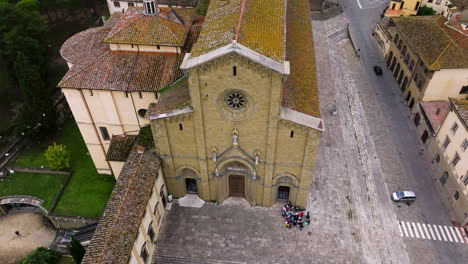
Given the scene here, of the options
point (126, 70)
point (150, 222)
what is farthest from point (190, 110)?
point (150, 222)

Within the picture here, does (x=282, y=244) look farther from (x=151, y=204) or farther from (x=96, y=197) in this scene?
(x=96, y=197)

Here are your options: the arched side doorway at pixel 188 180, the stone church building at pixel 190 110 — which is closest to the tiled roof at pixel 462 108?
the stone church building at pixel 190 110

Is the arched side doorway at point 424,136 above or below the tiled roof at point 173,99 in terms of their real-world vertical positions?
below

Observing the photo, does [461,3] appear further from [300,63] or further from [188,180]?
[188,180]

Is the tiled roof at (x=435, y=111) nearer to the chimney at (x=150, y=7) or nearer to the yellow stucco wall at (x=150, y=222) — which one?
the yellow stucco wall at (x=150, y=222)

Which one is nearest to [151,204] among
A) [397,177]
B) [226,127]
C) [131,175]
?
[131,175]

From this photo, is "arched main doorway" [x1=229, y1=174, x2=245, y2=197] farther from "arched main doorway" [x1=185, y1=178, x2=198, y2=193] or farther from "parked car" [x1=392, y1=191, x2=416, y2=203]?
"parked car" [x1=392, y1=191, x2=416, y2=203]
